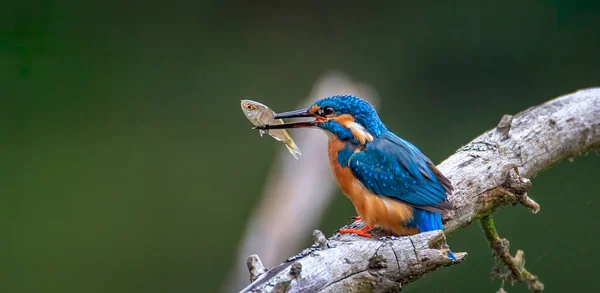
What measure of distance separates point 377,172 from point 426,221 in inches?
8.2

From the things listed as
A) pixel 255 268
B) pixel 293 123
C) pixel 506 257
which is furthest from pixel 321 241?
pixel 506 257

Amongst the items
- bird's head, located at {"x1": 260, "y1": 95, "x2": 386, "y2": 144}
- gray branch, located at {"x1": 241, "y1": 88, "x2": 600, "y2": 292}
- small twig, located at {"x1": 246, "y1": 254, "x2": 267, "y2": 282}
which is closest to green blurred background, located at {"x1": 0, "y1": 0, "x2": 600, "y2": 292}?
gray branch, located at {"x1": 241, "y1": 88, "x2": 600, "y2": 292}

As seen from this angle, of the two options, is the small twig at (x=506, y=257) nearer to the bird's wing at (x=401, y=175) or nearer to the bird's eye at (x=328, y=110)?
the bird's wing at (x=401, y=175)

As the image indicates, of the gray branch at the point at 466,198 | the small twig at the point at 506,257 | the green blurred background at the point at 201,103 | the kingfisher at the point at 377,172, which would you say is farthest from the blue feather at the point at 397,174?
the green blurred background at the point at 201,103

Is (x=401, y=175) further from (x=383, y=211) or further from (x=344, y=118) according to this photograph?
(x=344, y=118)

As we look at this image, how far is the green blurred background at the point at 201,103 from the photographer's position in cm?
489

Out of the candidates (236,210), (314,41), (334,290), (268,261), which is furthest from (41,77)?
(334,290)

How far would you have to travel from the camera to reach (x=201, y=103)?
19.5 feet

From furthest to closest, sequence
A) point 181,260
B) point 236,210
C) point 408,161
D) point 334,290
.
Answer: point 236,210
point 181,260
point 408,161
point 334,290

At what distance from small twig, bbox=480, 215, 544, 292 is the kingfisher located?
305 mm

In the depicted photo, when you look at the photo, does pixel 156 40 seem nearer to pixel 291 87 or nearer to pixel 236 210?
pixel 291 87

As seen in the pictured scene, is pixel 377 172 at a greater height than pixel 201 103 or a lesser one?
lesser

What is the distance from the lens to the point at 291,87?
5930 mm

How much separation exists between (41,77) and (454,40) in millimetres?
3582
